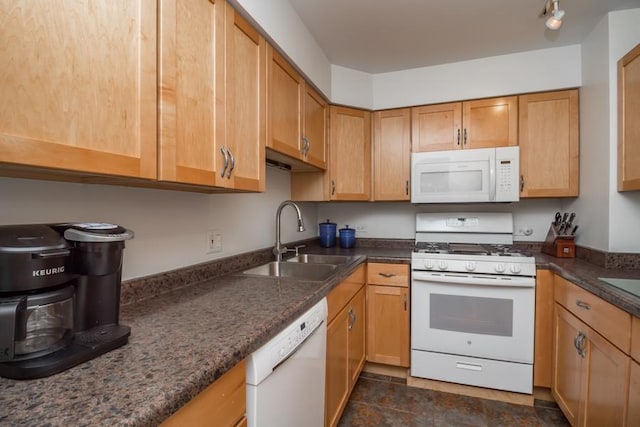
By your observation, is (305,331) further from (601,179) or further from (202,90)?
(601,179)

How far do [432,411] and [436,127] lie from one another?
2022 millimetres

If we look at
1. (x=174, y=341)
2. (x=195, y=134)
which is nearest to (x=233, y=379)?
(x=174, y=341)

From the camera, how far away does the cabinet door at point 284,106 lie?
1.51 metres

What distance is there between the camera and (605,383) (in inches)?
49.8

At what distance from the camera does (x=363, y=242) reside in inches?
113

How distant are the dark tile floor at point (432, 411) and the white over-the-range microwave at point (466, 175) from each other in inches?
54.1

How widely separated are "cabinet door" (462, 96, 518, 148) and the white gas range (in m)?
0.85

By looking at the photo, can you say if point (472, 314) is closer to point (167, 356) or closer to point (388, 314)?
point (388, 314)

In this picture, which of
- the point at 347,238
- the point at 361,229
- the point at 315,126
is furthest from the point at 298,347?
the point at 361,229

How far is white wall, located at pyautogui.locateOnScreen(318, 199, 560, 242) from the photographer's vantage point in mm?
2445

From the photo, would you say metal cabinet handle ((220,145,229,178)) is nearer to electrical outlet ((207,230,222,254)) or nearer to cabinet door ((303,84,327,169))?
electrical outlet ((207,230,222,254))

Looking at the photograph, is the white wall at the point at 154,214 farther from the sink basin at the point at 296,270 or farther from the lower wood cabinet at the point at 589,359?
the lower wood cabinet at the point at 589,359

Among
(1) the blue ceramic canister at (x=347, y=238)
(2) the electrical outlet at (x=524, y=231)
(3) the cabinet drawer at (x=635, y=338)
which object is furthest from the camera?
(1) the blue ceramic canister at (x=347, y=238)

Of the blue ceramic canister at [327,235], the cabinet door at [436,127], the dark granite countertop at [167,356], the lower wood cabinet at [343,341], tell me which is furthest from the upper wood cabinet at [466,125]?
the dark granite countertop at [167,356]
